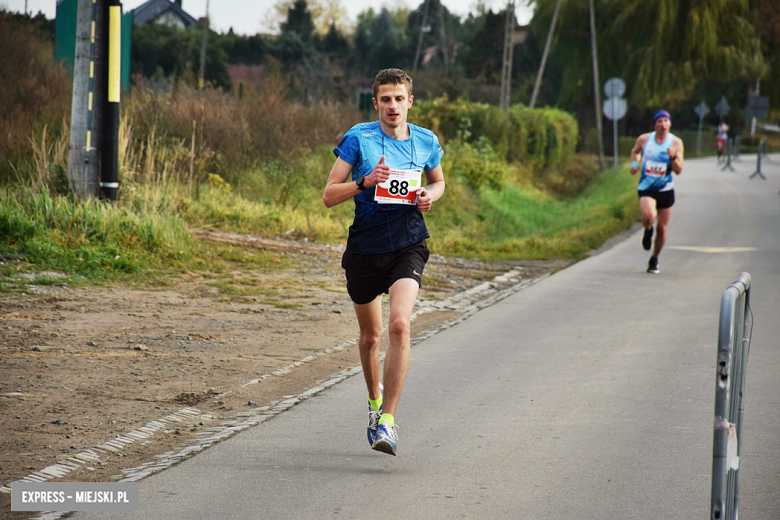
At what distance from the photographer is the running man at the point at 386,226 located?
15.2 ft

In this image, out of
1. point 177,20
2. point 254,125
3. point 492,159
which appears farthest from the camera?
point 177,20

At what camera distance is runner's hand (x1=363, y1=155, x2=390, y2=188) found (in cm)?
450

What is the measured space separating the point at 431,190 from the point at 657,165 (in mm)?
8128

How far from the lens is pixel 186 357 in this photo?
6766mm

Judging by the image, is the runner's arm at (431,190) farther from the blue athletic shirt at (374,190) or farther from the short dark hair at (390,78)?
the short dark hair at (390,78)

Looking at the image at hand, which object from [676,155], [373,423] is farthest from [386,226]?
[676,155]

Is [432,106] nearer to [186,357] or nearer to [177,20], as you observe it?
[186,357]

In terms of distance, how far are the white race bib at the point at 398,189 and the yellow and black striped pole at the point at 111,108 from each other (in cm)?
795

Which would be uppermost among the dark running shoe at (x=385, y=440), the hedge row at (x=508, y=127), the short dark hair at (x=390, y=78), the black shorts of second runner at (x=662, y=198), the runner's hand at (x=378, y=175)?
the hedge row at (x=508, y=127)

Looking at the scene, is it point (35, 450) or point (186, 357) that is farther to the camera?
point (186, 357)

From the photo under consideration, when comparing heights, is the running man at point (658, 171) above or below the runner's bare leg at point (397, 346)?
above

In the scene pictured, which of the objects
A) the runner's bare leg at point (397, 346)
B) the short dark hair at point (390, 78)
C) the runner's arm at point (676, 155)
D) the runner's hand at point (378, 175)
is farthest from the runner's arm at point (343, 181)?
the runner's arm at point (676, 155)

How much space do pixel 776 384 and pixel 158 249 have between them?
730 centimetres

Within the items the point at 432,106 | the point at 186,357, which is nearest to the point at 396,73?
the point at 186,357
